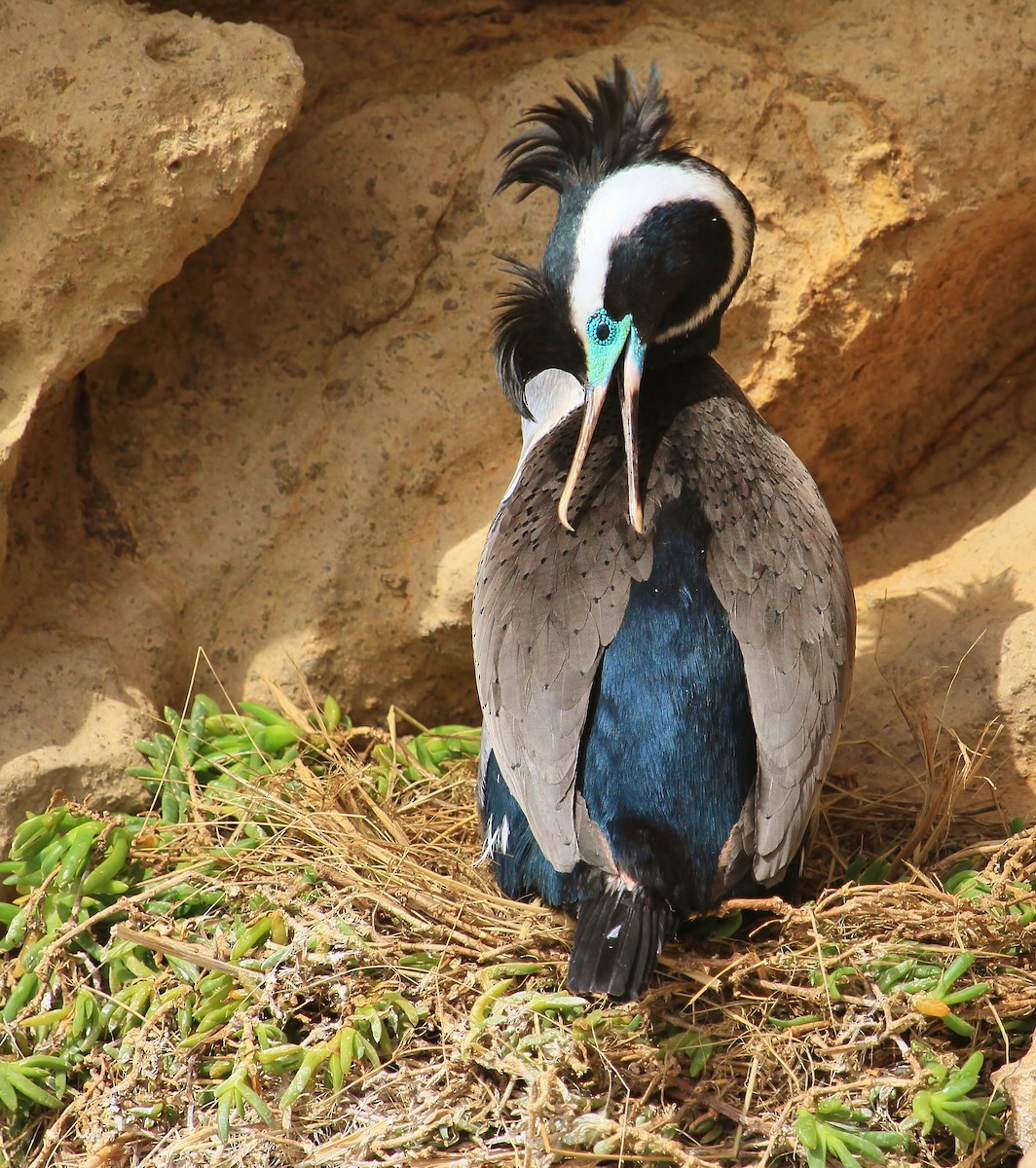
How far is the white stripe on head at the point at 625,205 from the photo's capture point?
2752 mm

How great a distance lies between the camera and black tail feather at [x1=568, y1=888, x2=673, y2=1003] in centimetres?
222

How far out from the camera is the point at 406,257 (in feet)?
12.2

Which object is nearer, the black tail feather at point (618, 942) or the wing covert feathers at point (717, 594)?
the black tail feather at point (618, 942)

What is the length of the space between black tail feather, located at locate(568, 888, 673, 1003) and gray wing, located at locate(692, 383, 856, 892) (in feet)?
0.63

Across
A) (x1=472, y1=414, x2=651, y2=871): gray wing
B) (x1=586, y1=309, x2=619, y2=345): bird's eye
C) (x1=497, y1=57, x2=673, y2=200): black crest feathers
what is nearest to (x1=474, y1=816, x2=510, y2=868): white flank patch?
(x1=472, y1=414, x2=651, y2=871): gray wing

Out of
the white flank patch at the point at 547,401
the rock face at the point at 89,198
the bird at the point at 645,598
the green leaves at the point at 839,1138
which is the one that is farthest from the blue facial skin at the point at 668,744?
the rock face at the point at 89,198

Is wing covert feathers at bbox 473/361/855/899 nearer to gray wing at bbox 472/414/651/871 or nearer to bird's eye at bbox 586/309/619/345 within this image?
gray wing at bbox 472/414/651/871

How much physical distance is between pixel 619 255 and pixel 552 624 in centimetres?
80

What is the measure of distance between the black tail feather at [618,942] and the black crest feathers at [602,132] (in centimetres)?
161

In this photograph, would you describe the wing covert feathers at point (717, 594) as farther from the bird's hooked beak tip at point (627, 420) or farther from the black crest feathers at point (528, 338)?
the black crest feathers at point (528, 338)

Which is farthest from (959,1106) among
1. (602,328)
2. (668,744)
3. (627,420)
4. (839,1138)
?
(602,328)

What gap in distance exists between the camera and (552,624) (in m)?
2.62

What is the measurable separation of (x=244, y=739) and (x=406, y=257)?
144 cm

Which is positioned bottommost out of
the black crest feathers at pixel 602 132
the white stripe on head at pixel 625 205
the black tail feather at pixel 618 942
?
the black tail feather at pixel 618 942
